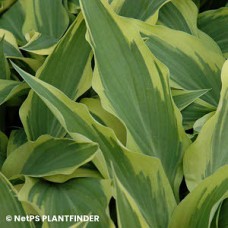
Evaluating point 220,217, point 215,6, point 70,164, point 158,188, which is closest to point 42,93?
point 70,164

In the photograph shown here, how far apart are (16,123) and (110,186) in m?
0.37

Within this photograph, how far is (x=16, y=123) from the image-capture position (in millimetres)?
1091

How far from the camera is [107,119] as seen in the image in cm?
90

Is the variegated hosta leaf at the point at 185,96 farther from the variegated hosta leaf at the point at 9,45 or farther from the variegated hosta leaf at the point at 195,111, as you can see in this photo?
the variegated hosta leaf at the point at 9,45

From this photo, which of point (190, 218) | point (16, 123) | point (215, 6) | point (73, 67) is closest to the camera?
point (190, 218)

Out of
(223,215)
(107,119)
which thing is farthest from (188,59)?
(223,215)

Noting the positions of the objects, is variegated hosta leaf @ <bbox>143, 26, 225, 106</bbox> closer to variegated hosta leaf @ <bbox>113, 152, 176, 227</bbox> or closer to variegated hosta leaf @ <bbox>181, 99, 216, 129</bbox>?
variegated hosta leaf @ <bbox>181, 99, 216, 129</bbox>

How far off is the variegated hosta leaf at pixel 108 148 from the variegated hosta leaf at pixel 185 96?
0.55 feet

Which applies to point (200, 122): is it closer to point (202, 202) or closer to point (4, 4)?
point (202, 202)

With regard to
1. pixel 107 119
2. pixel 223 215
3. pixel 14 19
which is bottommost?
pixel 223 215

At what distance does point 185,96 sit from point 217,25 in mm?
304

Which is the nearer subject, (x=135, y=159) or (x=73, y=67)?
(x=135, y=159)

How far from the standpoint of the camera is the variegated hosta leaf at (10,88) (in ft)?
3.08

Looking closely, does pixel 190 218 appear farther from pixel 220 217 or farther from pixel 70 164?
pixel 70 164
